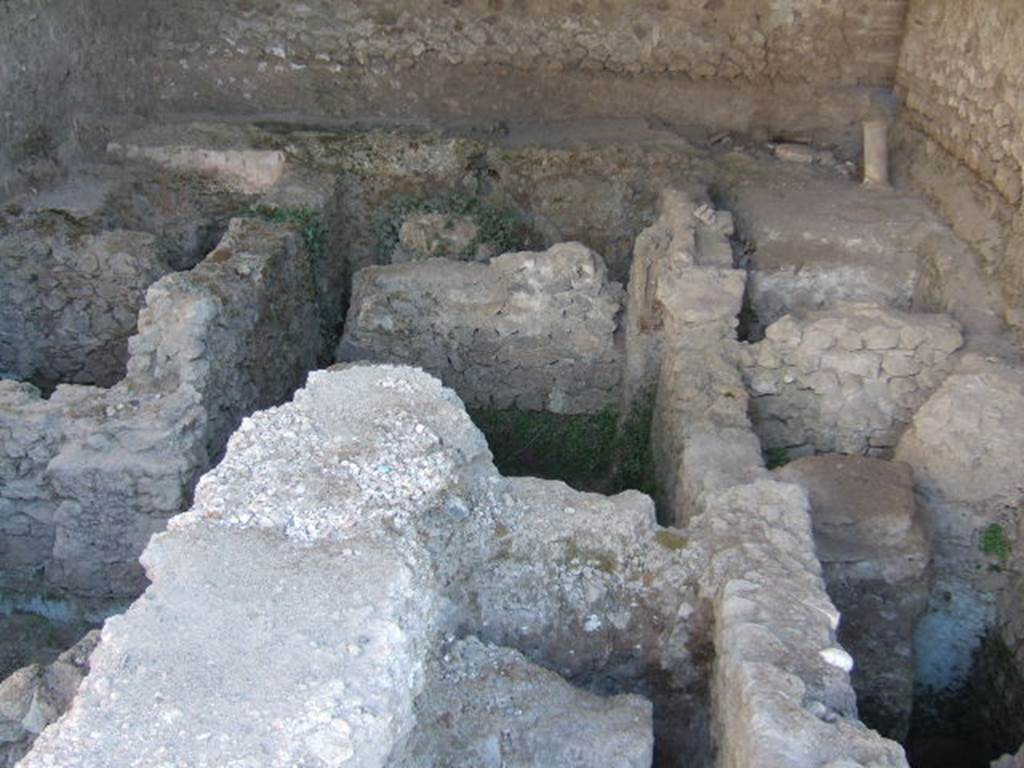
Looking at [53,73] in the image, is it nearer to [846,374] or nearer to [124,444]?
[124,444]

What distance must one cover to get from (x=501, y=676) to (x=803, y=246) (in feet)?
14.2

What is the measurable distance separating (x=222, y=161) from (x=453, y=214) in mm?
1692

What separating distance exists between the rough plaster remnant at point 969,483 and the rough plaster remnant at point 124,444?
131 inches

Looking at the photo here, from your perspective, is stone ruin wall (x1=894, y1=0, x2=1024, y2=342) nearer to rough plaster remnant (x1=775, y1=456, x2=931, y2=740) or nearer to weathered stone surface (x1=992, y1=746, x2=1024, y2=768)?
rough plaster remnant (x1=775, y1=456, x2=931, y2=740)

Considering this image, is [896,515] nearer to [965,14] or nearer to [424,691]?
[424,691]

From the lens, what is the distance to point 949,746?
5445 millimetres

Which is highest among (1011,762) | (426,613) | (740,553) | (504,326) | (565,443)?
(426,613)

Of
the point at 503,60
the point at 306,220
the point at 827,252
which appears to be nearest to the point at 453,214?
the point at 306,220

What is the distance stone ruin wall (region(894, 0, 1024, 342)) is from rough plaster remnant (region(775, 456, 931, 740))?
1.61 metres

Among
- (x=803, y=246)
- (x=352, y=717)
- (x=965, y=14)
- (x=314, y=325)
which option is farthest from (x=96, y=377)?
(x=965, y=14)

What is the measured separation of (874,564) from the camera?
15.4ft

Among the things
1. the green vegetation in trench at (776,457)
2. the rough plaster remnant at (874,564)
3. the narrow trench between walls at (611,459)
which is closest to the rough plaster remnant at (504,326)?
the narrow trench between walls at (611,459)

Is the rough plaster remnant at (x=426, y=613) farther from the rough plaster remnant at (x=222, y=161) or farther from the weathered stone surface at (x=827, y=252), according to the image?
the rough plaster remnant at (x=222, y=161)

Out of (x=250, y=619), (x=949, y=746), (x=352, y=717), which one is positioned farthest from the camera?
(x=949, y=746)
